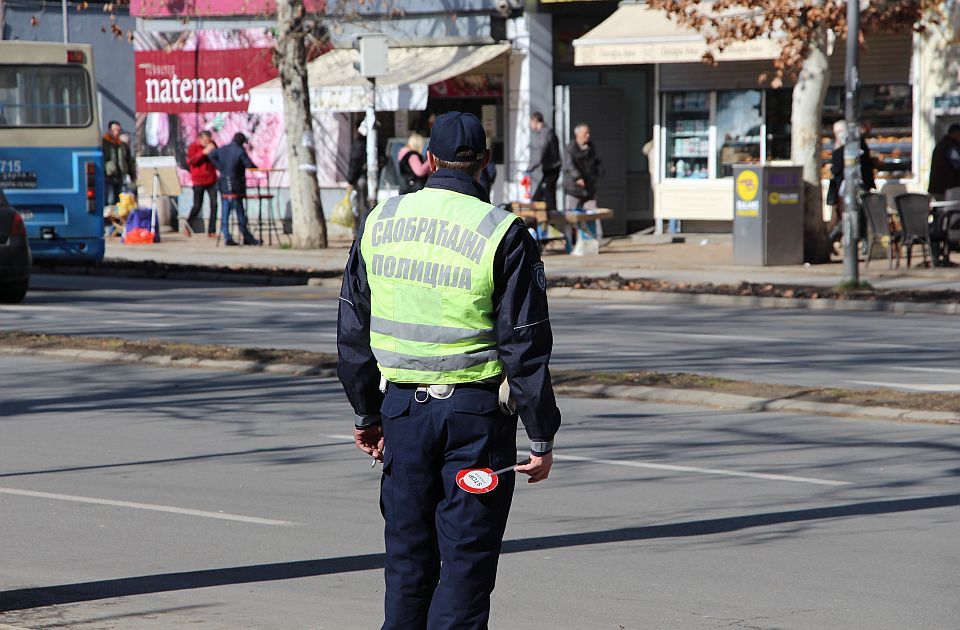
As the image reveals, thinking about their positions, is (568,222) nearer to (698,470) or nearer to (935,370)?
(935,370)

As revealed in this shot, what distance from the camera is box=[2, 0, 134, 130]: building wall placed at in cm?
4516

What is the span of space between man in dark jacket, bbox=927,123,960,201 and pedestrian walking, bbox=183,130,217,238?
12958 millimetres

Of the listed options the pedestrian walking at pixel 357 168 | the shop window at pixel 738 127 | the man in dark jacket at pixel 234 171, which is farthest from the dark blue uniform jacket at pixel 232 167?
the shop window at pixel 738 127

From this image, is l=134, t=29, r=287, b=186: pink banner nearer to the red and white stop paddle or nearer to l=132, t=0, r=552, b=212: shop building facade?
l=132, t=0, r=552, b=212: shop building facade

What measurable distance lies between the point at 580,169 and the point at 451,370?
70.2 feet

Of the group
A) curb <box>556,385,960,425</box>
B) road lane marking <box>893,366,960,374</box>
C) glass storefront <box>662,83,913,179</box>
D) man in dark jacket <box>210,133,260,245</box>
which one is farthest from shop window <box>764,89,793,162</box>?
curb <box>556,385,960,425</box>

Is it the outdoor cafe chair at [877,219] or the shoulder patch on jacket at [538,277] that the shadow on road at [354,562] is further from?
the outdoor cafe chair at [877,219]

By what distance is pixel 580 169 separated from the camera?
84.6 feet

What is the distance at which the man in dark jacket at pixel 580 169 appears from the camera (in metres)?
25.7

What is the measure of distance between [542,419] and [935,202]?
19535mm

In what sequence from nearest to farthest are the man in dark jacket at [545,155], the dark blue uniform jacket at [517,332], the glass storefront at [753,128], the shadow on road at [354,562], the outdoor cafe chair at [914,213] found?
1. the dark blue uniform jacket at [517,332]
2. the shadow on road at [354,562]
3. the outdoor cafe chair at [914,213]
4. the man in dark jacket at [545,155]
5. the glass storefront at [753,128]

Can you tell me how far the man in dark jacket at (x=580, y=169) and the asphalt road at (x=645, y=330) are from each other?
6.26 metres

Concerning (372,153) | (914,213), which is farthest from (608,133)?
(914,213)

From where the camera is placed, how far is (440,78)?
28.2 metres
